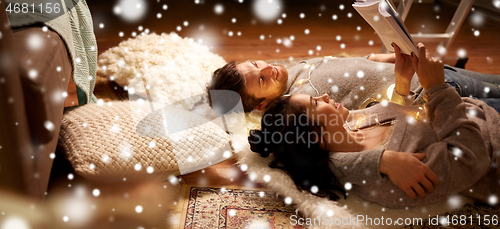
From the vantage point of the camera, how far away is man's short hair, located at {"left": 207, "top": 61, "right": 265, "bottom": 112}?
4.55ft

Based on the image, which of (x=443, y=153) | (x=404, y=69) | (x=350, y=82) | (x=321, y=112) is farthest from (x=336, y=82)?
(x=443, y=153)

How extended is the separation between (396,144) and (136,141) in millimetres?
881

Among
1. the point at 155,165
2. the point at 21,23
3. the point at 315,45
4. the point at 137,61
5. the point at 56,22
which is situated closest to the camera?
the point at 21,23

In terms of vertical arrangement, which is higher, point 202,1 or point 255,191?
point 202,1

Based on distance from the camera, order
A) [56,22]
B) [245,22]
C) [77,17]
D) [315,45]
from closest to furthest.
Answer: [56,22]
[77,17]
[315,45]
[245,22]

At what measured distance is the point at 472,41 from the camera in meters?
2.47

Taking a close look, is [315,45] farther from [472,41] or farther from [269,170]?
[269,170]

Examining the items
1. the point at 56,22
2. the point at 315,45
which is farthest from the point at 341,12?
the point at 56,22

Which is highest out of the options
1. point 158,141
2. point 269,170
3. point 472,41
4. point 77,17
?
point 77,17

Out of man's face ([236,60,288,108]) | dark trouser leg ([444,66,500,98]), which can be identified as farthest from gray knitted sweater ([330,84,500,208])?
man's face ([236,60,288,108])

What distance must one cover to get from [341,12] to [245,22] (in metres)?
0.95

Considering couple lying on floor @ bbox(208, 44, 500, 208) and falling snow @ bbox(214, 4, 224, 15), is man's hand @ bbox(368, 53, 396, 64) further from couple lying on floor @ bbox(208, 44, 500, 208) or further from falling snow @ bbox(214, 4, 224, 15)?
falling snow @ bbox(214, 4, 224, 15)

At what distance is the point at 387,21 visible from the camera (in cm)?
94

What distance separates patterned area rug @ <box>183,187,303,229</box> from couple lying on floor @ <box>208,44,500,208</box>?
121 mm
